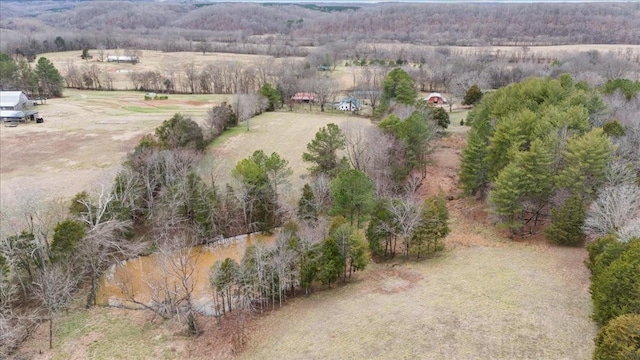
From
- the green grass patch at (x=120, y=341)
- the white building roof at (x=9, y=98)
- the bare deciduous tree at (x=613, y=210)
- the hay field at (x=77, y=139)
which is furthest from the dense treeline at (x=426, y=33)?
the green grass patch at (x=120, y=341)

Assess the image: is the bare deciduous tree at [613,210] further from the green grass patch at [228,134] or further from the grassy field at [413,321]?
the green grass patch at [228,134]

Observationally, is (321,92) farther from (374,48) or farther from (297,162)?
(374,48)

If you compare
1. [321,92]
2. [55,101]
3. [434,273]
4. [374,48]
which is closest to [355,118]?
[321,92]

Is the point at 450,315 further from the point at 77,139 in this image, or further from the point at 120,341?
the point at 77,139

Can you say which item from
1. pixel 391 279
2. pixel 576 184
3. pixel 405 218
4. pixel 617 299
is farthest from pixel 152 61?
pixel 617 299

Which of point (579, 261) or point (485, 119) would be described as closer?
point (579, 261)

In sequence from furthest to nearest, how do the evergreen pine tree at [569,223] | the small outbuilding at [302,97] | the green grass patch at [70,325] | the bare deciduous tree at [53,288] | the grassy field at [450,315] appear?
the small outbuilding at [302,97] < the evergreen pine tree at [569,223] < the green grass patch at [70,325] < the bare deciduous tree at [53,288] < the grassy field at [450,315]

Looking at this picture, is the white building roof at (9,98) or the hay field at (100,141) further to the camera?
the white building roof at (9,98)
